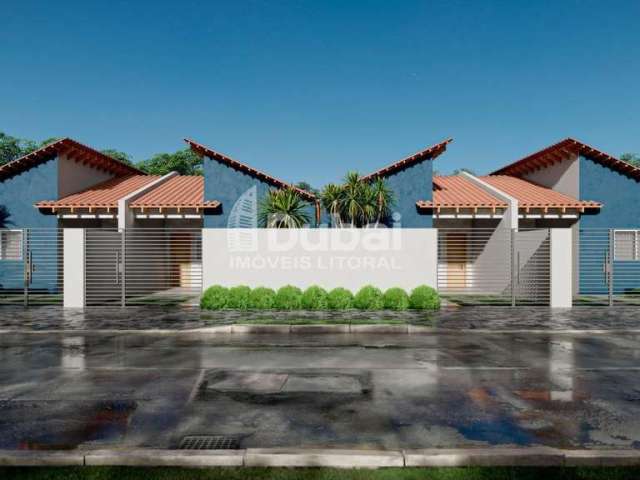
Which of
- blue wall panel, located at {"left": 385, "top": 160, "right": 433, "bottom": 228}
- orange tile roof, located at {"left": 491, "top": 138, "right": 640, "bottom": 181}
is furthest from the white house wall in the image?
orange tile roof, located at {"left": 491, "top": 138, "right": 640, "bottom": 181}

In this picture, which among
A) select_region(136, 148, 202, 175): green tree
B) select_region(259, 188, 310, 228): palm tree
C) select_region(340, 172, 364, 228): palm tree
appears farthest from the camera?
select_region(136, 148, 202, 175): green tree

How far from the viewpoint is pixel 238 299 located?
1409cm

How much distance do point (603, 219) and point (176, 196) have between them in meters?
19.7

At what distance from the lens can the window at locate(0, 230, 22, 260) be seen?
1906cm

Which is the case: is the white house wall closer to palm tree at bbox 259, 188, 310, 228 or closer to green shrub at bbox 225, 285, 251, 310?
green shrub at bbox 225, 285, 251, 310

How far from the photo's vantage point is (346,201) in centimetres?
1881

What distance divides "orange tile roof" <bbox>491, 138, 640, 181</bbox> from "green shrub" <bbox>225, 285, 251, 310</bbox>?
16.1m

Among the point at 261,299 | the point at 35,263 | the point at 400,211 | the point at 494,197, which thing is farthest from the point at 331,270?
the point at 35,263

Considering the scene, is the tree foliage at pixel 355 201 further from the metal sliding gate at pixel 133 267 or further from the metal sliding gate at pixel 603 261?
the metal sliding gate at pixel 603 261

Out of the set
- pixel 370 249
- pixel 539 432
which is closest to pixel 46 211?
pixel 370 249

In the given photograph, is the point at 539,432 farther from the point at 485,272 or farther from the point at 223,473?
the point at 485,272

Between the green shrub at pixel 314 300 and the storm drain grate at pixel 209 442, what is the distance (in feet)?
31.2

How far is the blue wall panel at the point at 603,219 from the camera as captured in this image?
19.1 meters

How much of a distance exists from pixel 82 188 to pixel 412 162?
1629 cm
